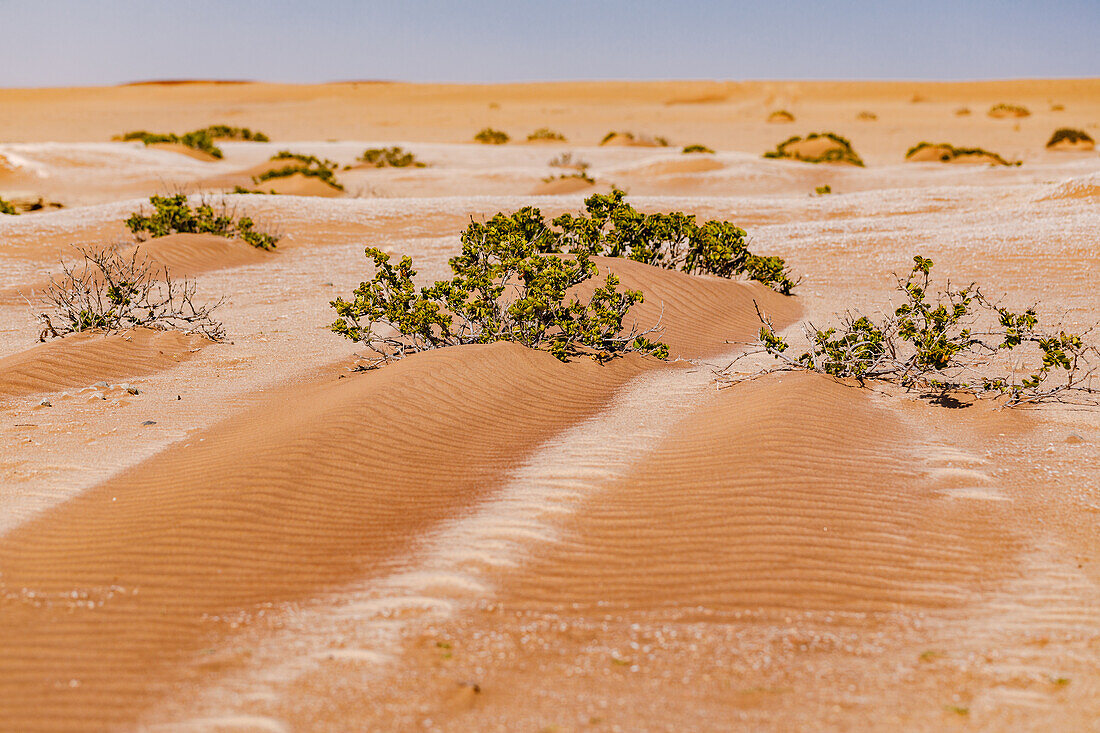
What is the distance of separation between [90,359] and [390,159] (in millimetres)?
18894

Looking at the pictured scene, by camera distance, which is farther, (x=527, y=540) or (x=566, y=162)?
(x=566, y=162)

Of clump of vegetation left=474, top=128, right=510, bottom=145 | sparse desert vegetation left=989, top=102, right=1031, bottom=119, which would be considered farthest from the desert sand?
sparse desert vegetation left=989, top=102, right=1031, bottom=119

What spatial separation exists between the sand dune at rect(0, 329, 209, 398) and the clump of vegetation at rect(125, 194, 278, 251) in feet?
16.1

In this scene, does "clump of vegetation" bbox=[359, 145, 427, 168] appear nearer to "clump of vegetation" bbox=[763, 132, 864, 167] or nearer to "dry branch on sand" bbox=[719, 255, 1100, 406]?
"clump of vegetation" bbox=[763, 132, 864, 167]

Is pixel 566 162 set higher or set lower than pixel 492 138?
lower

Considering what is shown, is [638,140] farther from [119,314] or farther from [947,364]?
[947,364]

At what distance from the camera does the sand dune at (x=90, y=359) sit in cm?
653

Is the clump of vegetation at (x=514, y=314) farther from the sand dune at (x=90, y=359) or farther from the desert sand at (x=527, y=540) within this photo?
the sand dune at (x=90, y=359)

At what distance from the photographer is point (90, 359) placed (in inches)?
278

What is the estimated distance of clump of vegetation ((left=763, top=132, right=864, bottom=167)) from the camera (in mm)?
24906

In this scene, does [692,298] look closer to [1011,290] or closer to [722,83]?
[1011,290]

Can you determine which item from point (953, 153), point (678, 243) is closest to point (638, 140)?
point (953, 153)

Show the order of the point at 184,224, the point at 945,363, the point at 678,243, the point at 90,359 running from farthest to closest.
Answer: the point at 184,224, the point at 678,243, the point at 90,359, the point at 945,363

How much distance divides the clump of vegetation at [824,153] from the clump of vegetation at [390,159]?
395 inches
